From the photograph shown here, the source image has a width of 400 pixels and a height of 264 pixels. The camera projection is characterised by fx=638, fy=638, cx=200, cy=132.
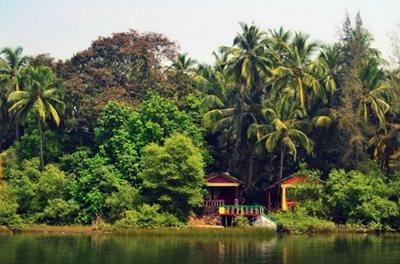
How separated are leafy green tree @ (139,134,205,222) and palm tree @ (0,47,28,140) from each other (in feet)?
45.3

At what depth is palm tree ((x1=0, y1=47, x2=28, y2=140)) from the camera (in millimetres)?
47844

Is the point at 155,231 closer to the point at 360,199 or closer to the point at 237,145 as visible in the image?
the point at 237,145

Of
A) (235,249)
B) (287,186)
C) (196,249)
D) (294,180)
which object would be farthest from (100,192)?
(235,249)

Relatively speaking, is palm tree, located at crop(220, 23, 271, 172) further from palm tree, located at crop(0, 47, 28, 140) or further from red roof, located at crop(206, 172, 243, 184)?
palm tree, located at crop(0, 47, 28, 140)

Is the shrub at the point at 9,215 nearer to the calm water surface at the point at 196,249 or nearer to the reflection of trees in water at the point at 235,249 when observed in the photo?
the calm water surface at the point at 196,249

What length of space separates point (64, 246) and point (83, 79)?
65.3 ft

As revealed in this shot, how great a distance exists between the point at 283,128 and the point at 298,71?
484cm

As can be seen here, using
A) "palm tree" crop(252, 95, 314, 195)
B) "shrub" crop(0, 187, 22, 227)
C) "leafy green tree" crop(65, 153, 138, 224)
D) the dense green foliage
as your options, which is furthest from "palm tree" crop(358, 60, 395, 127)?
"shrub" crop(0, 187, 22, 227)

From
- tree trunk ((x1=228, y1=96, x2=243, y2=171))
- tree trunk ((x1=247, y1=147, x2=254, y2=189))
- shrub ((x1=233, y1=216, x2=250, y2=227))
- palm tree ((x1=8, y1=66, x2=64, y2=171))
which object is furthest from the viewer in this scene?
tree trunk ((x1=247, y1=147, x2=254, y2=189))

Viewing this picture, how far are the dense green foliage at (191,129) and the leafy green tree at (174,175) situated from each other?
0.29 ft

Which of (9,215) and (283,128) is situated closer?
(9,215)

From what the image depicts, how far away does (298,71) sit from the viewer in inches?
1767

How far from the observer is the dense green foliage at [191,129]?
131 feet

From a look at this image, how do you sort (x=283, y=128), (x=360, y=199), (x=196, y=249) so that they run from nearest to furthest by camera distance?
(x=196, y=249), (x=360, y=199), (x=283, y=128)
